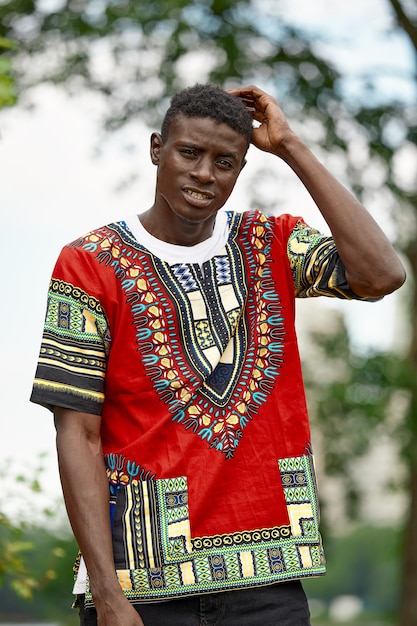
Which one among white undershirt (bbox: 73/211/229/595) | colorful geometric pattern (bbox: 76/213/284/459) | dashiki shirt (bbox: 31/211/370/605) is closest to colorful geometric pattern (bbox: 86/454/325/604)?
dashiki shirt (bbox: 31/211/370/605)

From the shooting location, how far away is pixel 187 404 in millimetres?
2883

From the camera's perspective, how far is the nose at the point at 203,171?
115 inches

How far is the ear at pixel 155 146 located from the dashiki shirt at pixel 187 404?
0.73ft

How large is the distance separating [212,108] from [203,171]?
0.20 m

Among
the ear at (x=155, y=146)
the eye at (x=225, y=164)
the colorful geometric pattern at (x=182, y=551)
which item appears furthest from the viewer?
the ear at (x=155, y=146)

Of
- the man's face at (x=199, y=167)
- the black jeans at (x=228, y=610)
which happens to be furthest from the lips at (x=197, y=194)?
the black jeans at (x=228, y=610)

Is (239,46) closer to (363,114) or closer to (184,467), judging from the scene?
(363,114)

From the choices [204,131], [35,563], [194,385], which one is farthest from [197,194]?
[35,563]

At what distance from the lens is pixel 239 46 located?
987 centimetres

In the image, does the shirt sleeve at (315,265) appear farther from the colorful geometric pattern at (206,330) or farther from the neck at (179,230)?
the neck at (179,230)

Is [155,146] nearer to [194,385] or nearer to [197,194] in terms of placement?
[197,194]

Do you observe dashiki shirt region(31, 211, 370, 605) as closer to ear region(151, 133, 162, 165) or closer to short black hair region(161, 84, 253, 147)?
ear region(151, 133, 162, 165)

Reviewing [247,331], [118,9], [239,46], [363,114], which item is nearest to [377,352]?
[363,114]

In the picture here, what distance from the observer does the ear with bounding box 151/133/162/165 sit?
3104mm
